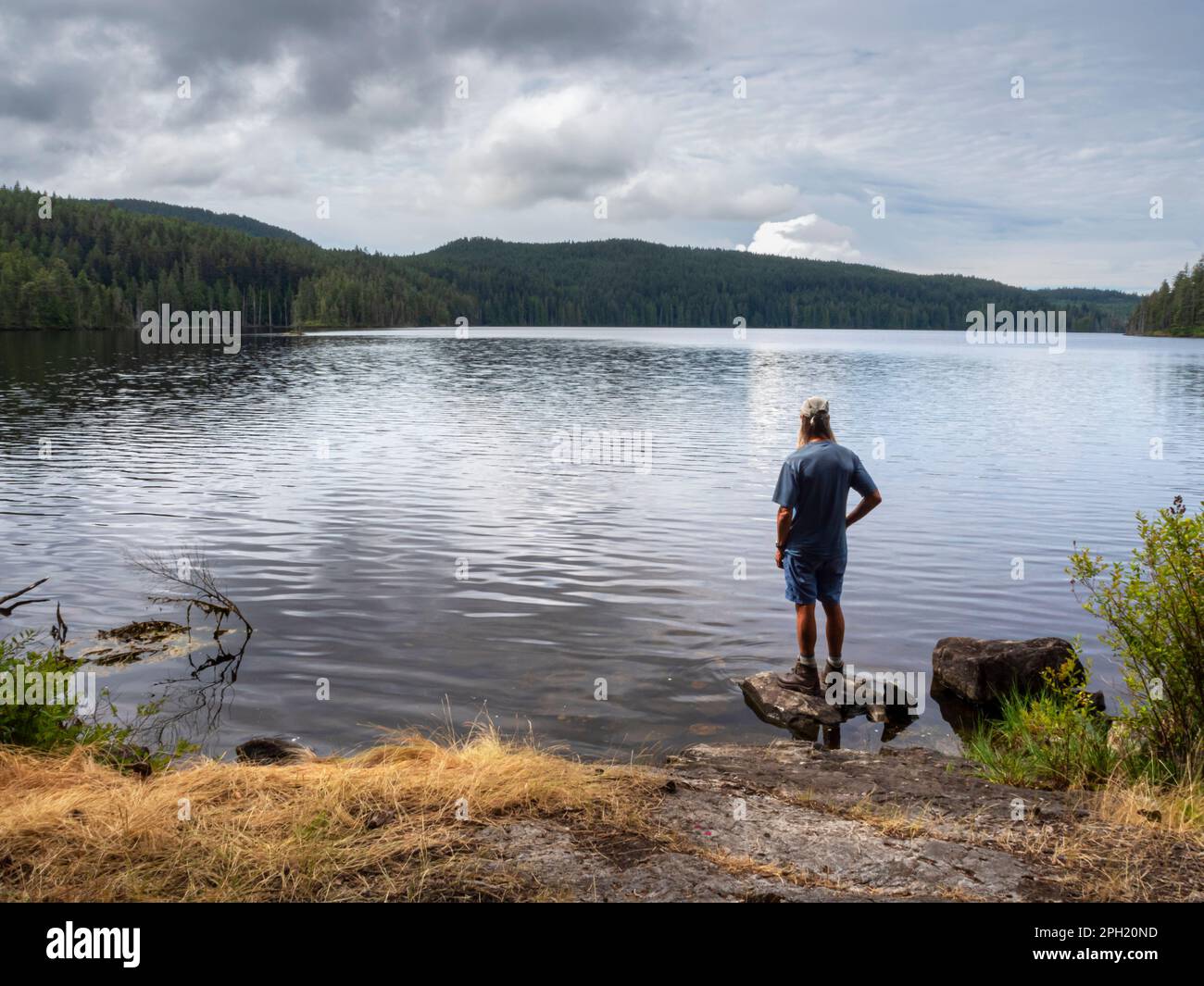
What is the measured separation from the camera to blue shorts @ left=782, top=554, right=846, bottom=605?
33.7ft

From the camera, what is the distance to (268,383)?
5866 cm

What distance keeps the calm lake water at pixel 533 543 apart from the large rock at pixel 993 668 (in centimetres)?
43

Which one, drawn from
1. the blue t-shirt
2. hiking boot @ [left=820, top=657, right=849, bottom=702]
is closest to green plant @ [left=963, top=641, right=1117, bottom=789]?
hiking boot @ [left=820, top=657, right=849, bottom=702]

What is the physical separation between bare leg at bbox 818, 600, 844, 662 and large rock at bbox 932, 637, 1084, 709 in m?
1.23

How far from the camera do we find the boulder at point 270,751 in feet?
26.6

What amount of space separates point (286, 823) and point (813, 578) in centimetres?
644

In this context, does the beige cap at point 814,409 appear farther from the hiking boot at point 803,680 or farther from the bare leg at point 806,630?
the hiking boot at point 803,680

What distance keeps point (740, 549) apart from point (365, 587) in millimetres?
6628

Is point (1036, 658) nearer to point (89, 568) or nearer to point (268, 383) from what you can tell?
point (89, 568)

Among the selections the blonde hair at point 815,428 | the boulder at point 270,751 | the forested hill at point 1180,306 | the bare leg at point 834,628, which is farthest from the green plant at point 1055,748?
the forested hill at point 1180,306

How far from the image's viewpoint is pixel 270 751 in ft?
27.1

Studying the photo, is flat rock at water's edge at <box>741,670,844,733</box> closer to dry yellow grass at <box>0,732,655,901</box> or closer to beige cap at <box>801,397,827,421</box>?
beige cap at <box>801,397,827,421</box>

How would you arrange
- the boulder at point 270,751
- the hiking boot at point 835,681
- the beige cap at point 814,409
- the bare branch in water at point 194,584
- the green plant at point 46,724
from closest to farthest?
the green plant at point 46,724 → the boulder at point 270,751 → the beige cap at point 814,409 → the hiking boot at point 835,681 → the bare branch in water at point 194,584
